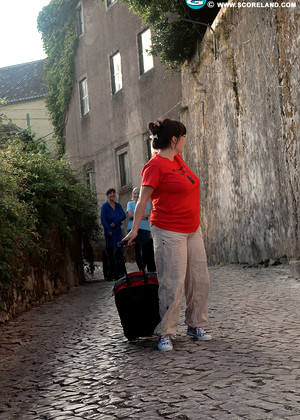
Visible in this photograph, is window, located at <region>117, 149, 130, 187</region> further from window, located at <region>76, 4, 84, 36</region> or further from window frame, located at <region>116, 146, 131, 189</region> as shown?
window, located at <region>76, 4, 84, 36</region>

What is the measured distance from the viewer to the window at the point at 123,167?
2159 centimetres

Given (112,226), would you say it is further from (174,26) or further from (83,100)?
(83,100)

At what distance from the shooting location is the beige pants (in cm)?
543

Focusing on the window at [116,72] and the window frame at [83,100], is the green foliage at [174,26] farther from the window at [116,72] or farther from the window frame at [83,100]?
the window frame at [83,100]

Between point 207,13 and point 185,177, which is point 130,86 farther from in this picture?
point 185,177

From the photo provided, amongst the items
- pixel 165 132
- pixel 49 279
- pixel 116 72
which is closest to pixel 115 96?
pixel 116 72

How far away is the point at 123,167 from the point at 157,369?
17.4 m

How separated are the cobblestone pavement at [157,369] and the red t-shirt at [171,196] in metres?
0.97

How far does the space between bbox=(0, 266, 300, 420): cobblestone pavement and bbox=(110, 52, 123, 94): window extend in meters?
14.5

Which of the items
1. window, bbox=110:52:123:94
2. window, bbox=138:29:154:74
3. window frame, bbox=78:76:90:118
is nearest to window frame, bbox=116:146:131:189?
window, bbox=110:52:123:94

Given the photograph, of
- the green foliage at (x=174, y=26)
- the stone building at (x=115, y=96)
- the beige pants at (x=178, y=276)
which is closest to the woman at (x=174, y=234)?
the beige pants at (x=178, y=276)

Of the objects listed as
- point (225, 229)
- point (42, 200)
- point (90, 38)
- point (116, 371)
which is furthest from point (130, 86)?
point (116, 371)

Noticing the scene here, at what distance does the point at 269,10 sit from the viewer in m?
9.96

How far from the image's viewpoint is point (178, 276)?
5.44m
